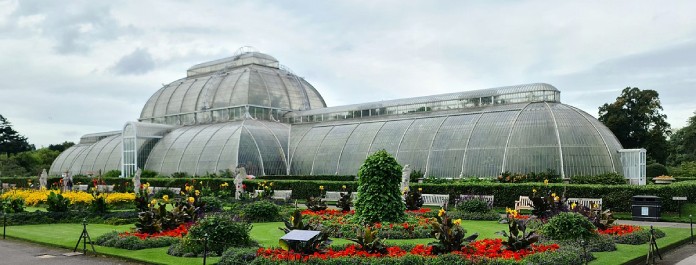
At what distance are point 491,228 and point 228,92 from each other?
4602 cm

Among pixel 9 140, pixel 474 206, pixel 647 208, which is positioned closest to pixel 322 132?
pixel 474 206

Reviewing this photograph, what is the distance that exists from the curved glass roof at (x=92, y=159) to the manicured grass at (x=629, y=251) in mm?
53397

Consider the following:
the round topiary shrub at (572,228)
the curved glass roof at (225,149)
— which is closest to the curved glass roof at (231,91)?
the curved glass roof at (225,149)

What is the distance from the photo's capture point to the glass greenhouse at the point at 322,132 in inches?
1495

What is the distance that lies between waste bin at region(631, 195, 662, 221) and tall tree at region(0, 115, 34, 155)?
109007mm

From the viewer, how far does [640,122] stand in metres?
62.3

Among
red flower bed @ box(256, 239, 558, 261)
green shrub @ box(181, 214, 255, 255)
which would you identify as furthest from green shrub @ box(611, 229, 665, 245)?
green shrub @ box(181, 214, 255, 255)

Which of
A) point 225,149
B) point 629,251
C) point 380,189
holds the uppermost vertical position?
point 225,149

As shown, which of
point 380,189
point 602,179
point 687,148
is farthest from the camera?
point 687,148

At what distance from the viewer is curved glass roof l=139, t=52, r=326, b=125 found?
61.9 meters

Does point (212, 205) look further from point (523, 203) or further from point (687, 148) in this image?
point (687, 148)

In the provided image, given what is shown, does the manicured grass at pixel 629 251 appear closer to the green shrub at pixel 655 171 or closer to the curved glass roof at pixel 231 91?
the green shrub at pixel 655 171

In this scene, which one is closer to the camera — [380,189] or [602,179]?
[380,189]

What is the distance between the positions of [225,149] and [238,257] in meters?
Answer: 37.8
